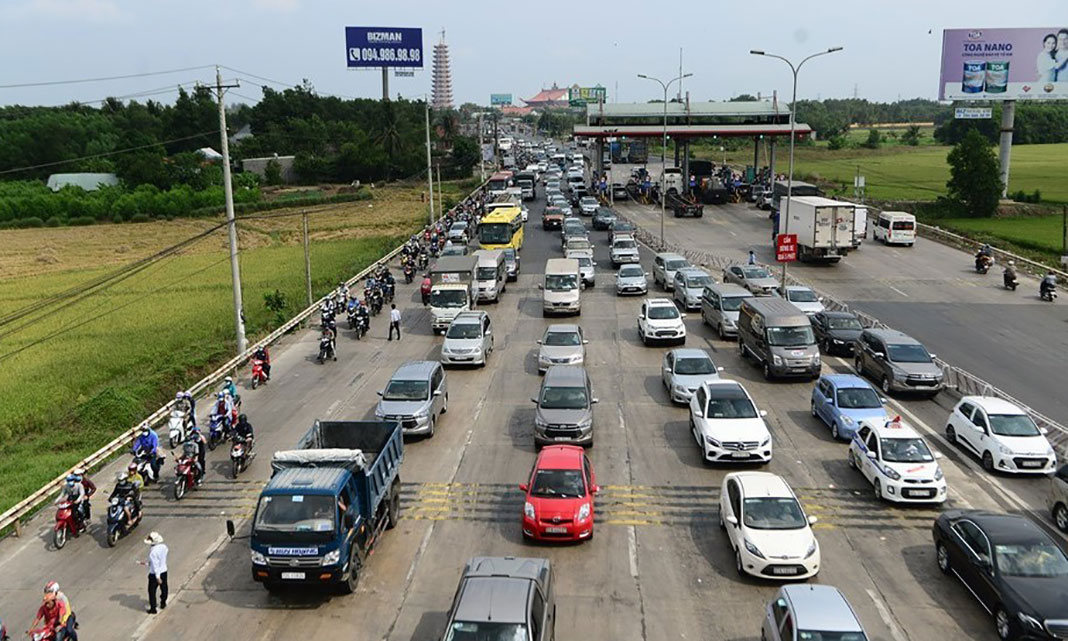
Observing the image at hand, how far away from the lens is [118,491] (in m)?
17.9

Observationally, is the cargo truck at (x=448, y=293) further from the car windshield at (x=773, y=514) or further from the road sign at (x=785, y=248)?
the car windshield at (x=773, y=514)

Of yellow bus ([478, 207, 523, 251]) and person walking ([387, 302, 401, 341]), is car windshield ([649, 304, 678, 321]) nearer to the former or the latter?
person walking ([387, 302, 401, 341])

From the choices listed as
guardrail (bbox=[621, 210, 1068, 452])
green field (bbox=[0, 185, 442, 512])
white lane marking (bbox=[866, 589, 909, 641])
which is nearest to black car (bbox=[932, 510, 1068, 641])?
white lane marking (bbox=[866, 589, 909, 641])

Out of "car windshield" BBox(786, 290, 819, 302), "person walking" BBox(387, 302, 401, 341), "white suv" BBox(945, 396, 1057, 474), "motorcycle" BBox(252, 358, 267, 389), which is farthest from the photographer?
"car windshield" BBox(786, 290, 819, 302)

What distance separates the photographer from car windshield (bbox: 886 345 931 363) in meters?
26.2

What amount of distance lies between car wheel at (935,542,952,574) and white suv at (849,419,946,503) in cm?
270

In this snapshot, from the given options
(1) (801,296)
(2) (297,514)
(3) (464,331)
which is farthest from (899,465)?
(1) (801,296)

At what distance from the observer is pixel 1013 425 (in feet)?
68.2

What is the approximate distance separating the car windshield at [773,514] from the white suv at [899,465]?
13.0 ft

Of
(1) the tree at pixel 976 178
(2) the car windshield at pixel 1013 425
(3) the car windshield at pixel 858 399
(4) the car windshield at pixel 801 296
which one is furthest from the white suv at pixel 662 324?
(1) the tree at pixel 976 178

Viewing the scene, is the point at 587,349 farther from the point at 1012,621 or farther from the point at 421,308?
the point at 1012,621

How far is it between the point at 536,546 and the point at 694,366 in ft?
34.8

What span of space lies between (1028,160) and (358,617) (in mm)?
122682

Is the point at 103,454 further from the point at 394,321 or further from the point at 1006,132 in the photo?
the point at 1006,132
